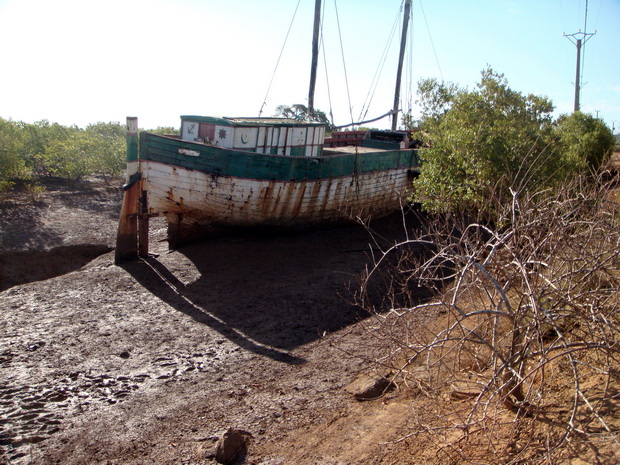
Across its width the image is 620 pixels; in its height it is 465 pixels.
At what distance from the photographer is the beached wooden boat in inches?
428

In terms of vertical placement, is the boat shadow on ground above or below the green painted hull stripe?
below

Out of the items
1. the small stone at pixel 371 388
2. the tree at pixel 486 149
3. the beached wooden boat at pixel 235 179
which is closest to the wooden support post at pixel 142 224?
the beached wooden boat at pixel 235 179

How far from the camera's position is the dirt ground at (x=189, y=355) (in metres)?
4.96

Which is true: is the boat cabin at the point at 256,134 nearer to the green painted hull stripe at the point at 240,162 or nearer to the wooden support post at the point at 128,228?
the green painted hull stripe at the point at 240,162

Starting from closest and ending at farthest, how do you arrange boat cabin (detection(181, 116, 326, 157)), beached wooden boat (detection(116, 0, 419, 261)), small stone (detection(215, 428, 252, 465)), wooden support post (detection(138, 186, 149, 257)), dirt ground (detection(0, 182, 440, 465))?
small stone (detection(215, 428, 252, 465)), dirt ground (detection(0, 182, 440, 465)), beached wooden boat (detection(116, 0, 419, 261)), wooden support post (detection(138, 186, 149, 257)), boat cabin (detection(181, 116, 326, 157))

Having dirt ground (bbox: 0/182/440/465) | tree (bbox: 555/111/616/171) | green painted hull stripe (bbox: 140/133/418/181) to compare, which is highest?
tree (bbox: 555/111/616/171)

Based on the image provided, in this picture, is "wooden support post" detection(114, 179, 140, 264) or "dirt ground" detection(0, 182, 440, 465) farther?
"wooden support post" detection(114, 179, 140, 264)

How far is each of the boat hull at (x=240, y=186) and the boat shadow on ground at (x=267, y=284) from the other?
15.9 inches

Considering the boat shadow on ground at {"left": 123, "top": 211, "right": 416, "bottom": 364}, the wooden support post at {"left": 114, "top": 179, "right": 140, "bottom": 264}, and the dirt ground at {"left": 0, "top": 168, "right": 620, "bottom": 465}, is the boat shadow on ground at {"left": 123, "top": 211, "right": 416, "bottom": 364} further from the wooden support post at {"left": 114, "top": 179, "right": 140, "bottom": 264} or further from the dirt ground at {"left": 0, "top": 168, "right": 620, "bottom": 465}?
the wooden support post at {"left": 114, "top": 179, "right": 140, "bottom": 264}

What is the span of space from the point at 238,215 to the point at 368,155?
3718mm

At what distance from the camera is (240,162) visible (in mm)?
11000

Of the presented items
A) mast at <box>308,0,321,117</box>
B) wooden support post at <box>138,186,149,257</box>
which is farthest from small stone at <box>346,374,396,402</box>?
mast at <box>308,0,321,117</box>

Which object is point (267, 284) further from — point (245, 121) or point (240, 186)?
point (245, 121)

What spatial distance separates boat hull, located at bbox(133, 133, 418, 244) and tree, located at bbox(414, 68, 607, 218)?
922 millimetres
